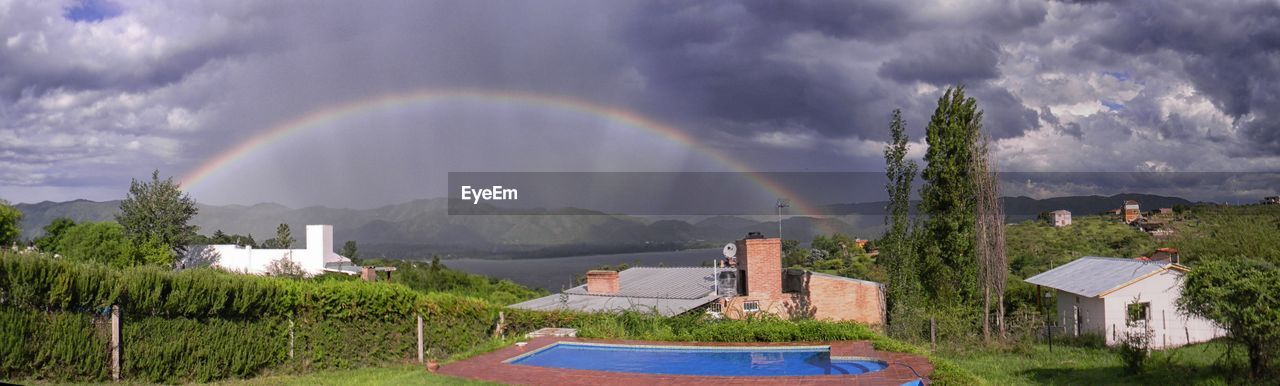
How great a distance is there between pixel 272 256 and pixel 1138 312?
126ft

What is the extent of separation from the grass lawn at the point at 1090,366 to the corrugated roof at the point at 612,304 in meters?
6.59

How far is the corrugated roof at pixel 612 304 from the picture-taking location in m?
20.5

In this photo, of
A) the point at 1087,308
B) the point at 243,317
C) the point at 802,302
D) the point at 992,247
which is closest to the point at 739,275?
the point at 802,302

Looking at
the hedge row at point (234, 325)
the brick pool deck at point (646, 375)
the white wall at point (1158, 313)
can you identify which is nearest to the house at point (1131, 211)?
the white wall at point (1158, 313)

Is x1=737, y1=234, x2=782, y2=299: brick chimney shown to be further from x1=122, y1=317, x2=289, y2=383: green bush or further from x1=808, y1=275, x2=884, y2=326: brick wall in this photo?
x1=122, y1=317, x2=289, y2=383: green bush

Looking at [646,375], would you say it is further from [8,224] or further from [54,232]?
[54,232]

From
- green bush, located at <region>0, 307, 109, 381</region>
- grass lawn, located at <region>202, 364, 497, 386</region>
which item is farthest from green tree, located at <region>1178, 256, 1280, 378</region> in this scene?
green bush, located at <region>0, 307, 109, 381</region>

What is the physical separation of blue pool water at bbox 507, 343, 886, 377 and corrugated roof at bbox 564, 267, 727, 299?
305 inches

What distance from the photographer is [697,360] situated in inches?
581

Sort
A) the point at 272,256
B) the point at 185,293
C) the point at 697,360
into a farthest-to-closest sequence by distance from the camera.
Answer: the point at 272,256
the point at 697,360
the point at 185,293

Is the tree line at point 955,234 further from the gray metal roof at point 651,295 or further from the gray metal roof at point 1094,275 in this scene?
the gray metal roof at point 651,295

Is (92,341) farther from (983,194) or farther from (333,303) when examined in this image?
(983,194)

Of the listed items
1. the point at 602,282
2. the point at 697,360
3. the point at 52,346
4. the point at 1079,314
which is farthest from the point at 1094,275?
the point at 52,346

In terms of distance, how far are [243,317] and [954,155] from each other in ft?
69.6
